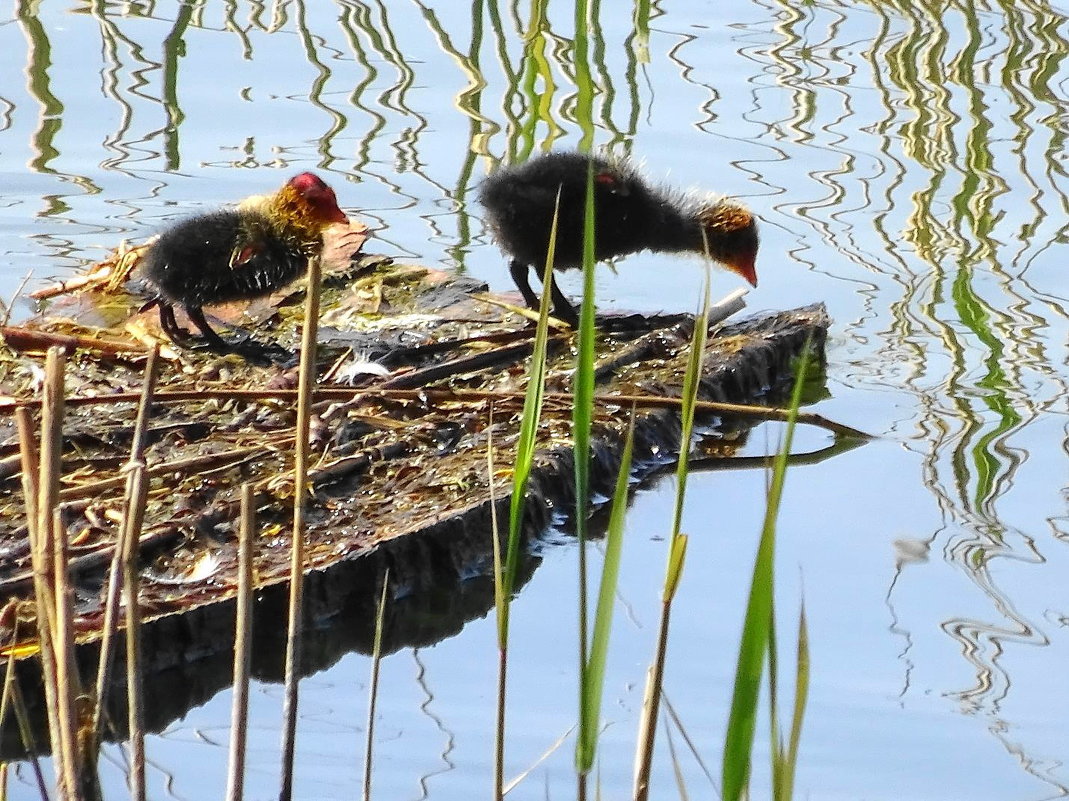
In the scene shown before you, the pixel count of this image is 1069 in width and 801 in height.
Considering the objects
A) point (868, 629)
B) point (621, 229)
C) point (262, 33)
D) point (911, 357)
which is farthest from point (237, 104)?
point (868, 629)

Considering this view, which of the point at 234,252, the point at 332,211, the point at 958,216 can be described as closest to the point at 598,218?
the point at 332,211

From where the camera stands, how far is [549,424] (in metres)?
3.90

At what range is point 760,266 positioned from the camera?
5.60 meters

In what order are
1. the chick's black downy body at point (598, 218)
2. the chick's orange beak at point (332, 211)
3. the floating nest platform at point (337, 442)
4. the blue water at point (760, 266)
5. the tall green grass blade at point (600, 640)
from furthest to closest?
the chick's black downy body at point (598, 218)
the chick's orange beak at point (332, 211)
the floating nest platform at point (337, 442)
the blue water at point (760, 266)
the tall green grass blade at point (600, 640)

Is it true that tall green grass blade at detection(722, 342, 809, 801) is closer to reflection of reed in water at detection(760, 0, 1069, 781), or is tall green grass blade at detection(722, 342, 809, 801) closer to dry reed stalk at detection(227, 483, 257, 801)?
dry reed stalk at detection(227, 483, 257, 801)

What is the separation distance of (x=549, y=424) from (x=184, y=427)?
0.84 m

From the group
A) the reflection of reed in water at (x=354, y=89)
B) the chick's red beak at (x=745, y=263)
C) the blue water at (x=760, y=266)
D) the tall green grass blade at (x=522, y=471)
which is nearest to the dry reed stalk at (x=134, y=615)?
the tall green grass blade at (x=522, y=471)

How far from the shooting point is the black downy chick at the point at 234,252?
4.26m

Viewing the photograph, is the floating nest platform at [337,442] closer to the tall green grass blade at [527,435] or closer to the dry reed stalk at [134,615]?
the tall green grass blade at [527,435]

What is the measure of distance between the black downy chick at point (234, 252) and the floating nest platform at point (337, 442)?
0.13 meters

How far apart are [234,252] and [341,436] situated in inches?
32.8

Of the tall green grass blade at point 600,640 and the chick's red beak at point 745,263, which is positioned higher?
the tall green grass blade at point 600,640

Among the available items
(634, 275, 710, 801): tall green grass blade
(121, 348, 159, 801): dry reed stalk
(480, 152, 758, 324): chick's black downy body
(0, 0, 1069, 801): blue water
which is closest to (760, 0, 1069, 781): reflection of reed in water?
(0, 0, 1069, 801): blue water

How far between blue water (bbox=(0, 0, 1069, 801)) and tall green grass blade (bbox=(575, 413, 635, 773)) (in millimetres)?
771
